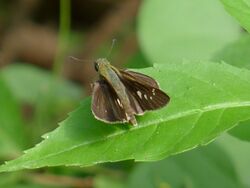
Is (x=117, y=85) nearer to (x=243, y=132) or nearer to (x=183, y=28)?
(x=243, y=132)

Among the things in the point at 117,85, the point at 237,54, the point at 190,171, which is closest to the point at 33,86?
the point at 190,171

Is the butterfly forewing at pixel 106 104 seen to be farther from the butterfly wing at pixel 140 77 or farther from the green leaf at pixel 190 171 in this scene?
the green leaf at pixel 190 171

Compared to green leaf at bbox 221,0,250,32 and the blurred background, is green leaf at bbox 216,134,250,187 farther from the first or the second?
green leaf at bbox 221,0,250,32

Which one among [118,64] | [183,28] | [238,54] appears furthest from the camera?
[118,64]

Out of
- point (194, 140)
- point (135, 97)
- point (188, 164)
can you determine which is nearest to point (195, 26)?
point (188, 164)

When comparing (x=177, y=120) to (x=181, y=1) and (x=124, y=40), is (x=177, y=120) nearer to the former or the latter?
(x=181, y=1)

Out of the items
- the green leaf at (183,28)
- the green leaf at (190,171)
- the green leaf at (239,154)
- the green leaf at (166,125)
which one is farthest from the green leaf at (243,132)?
the green leaf at (183,28)
